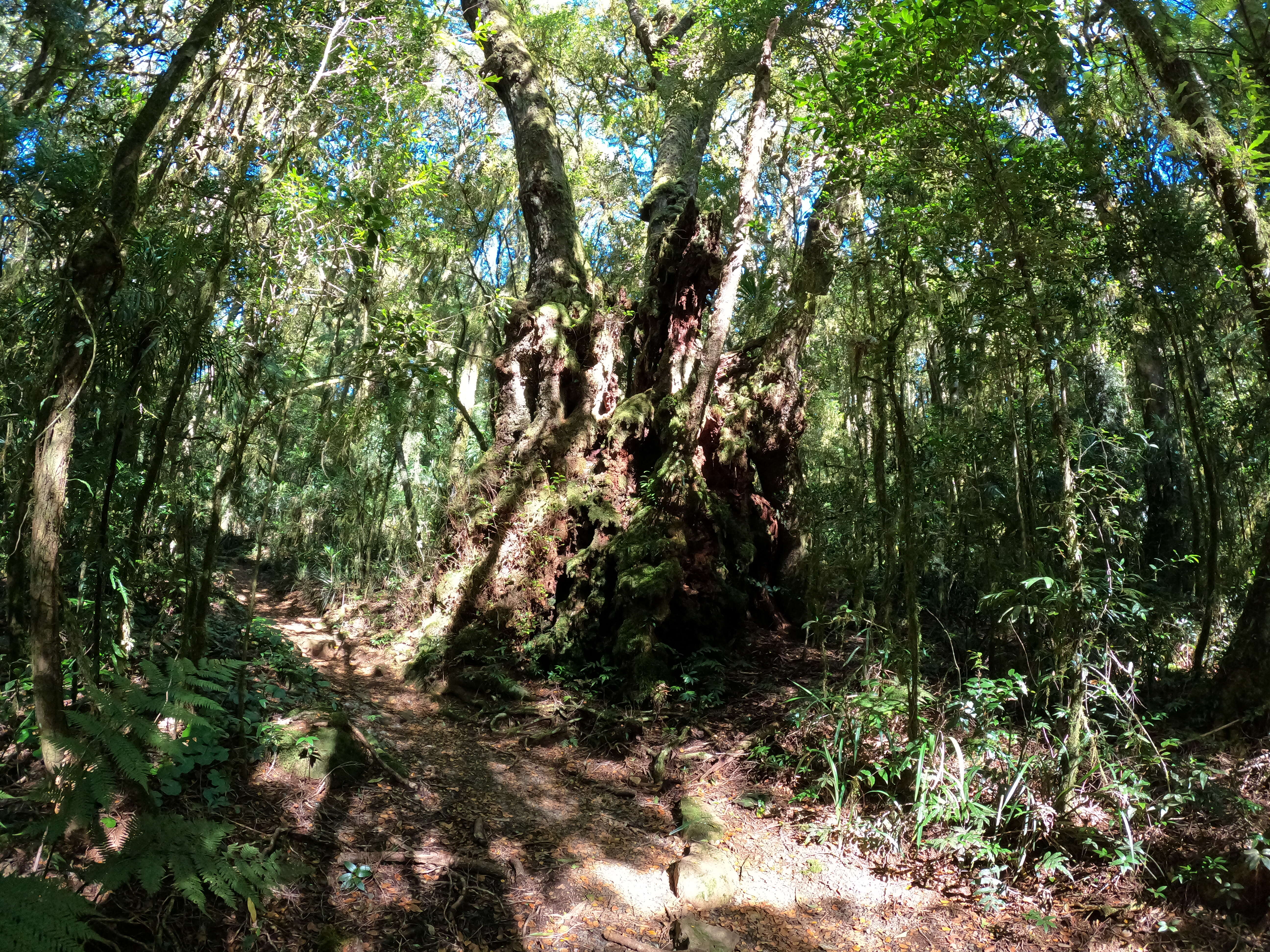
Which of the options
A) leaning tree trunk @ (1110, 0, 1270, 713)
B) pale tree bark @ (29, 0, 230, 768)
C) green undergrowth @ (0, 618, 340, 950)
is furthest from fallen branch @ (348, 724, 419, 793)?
leaning tree trunk @ (1110, 0, 1270, 713)

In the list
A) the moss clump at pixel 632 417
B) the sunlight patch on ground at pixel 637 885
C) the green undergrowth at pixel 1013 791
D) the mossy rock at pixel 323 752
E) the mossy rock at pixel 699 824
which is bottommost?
the sunlight patch on ground at pixel 637 885

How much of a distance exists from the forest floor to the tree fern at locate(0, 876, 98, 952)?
3.22 ft

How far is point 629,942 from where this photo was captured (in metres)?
3.56

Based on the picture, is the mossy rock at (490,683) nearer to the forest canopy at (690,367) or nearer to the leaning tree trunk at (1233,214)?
the forest canopy at (690,367)

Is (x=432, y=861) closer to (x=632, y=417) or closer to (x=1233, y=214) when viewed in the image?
(x=632, y=417)

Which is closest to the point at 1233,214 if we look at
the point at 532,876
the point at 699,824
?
the point at 699,824

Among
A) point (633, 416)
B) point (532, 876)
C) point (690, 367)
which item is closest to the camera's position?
point (532, 876)

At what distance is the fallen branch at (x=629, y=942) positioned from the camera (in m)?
3.51

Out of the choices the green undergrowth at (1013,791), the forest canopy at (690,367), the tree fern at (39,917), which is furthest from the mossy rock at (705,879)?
the tree fern at (39,917)

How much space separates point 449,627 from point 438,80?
10.7 meters

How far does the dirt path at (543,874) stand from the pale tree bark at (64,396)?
137 centimetres

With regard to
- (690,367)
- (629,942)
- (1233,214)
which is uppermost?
(1233,214)

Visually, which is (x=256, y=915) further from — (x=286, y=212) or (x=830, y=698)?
(x=286, y=212)

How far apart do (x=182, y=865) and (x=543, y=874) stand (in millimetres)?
2127
